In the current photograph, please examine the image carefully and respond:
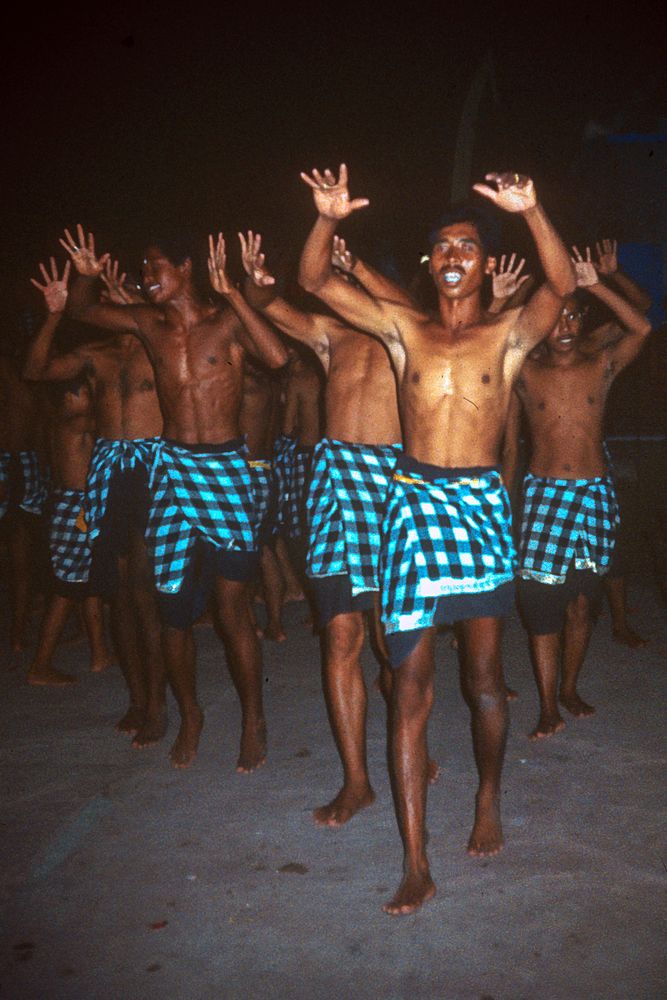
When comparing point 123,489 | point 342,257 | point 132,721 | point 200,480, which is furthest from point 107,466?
point 342,257

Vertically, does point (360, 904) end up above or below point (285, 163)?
below

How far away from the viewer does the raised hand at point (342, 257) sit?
3.95 meters

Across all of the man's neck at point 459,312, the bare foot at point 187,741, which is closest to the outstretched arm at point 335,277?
the man's neck at point 459,312

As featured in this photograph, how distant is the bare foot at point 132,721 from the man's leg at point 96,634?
101cm

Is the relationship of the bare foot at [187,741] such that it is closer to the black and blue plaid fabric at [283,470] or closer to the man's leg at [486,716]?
the man's leg at [486,716]

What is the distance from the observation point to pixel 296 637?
6395mm

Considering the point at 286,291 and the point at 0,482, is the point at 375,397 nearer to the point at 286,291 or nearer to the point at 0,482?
the point at 286,291

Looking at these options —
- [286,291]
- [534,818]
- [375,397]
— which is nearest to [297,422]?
[286,291]

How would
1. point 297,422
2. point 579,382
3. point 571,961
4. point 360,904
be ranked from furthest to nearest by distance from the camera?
point 297,422 → point 579,382 → point 360,904 → point 571,961

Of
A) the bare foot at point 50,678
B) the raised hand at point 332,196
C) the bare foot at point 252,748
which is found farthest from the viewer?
the bare foot at point 50,678

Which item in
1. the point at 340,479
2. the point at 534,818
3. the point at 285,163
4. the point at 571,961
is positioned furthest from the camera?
the point at 285,163

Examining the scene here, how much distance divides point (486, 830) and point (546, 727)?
1.20 meters

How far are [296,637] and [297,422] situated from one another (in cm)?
143

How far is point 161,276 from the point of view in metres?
4.38
